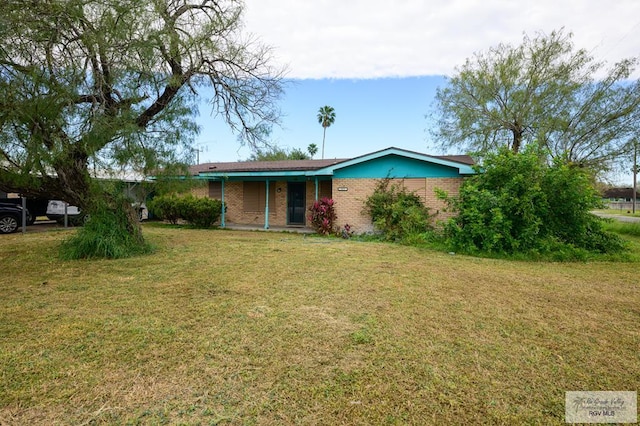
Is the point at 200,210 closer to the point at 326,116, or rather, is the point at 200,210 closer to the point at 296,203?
the point at 296,203

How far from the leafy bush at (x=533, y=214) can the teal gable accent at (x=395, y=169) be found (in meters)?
2.71

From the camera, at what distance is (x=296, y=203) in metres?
16.0

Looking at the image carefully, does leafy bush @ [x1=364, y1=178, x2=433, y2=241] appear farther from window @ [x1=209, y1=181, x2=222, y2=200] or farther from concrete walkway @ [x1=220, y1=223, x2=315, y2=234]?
window @ [x1=209, y1=181, x2=222, y2=200]

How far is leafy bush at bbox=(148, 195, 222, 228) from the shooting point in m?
14.9

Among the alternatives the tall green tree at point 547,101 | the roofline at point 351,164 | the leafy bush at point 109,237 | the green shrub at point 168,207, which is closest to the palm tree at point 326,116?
the tall green tree at point 547,101

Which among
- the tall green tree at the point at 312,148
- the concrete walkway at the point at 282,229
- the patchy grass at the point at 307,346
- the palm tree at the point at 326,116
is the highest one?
the palm tree at the point at 326,116

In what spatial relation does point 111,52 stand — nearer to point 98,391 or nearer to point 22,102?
point 22,102

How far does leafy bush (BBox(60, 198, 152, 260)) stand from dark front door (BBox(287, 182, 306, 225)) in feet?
26.2

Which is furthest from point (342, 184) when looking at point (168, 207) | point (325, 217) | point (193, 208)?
point (168, 207)

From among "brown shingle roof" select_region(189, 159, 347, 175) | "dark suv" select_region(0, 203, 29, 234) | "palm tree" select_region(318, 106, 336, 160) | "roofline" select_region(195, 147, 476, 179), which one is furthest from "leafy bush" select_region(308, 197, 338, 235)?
"palm tree" select_region(318, 106, 336, 160)

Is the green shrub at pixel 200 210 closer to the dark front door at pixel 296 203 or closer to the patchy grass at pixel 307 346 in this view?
the dark front door at pixel 296 203

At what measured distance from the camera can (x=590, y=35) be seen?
14.2 meters

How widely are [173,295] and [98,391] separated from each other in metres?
2.48

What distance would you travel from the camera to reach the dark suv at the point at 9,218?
40.5ft
